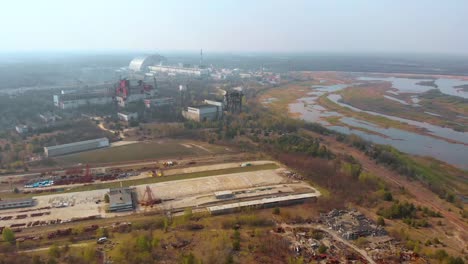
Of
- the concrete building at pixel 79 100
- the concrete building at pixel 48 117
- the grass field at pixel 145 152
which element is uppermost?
the concrete building at pixel 79 100

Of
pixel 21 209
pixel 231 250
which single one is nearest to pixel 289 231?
pixel 231 250

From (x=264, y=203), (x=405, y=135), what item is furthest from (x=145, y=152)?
(x=405, y=135)

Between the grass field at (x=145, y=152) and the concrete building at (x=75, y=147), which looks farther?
the concrete building at (x=75, y=147)

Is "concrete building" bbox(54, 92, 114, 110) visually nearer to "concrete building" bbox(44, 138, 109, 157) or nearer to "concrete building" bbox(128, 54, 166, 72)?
"concrete building" bbox(44, 138, 109, 157)

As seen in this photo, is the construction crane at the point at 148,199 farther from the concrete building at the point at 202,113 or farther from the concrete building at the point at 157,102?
the concrete building at the point at 157,102

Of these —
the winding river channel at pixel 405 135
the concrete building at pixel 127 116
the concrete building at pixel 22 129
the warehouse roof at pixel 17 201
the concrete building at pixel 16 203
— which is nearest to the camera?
the concrete building at pixel 16 203

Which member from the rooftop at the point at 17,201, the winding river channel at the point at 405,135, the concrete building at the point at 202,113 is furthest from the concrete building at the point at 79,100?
the rooftop at the point at 17,201

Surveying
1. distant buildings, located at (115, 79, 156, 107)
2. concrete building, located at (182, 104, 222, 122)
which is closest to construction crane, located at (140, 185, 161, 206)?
concrete building, located at (182, 104, 222, 122)
